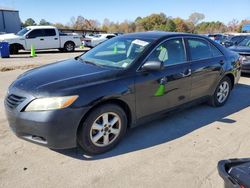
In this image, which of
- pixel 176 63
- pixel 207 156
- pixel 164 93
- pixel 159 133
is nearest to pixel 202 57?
pixel 176 63

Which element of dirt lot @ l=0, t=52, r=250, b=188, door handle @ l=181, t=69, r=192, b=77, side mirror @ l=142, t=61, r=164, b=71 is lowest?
dirt lot @ l=0, t=52, r=250, b=188

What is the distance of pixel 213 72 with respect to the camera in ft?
16.5

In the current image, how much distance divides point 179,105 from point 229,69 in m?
1.71

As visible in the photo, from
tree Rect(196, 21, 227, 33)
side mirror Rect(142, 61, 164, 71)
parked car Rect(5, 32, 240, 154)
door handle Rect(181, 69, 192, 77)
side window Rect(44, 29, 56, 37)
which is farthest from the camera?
tree Rect(196, 21, 227, 33)

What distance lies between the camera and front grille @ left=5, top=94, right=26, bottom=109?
3.19 m

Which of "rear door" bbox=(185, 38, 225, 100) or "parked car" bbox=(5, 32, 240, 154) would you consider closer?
"parked car" bbox=(5, 32, 240, 154)

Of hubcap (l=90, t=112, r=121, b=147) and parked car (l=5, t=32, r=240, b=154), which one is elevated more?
parked car (l=5, t=32, r=240, b=154)

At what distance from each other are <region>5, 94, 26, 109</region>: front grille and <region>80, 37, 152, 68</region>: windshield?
1318 mm

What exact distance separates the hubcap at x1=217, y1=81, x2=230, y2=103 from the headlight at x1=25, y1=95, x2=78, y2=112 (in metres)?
3.52

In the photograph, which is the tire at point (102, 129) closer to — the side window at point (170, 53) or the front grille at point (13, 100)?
the front grille at point (13, 100)

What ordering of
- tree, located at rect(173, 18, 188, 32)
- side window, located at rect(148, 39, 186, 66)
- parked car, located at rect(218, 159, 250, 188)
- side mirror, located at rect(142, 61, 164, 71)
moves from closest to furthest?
parked car, located at rect(218, 159, 250, 188), side mirror, located at rect(142, 61, 164, 71), side window, located at rect(148, 39, 186, 66), tree, located at rect(173, 18, 188, 32)

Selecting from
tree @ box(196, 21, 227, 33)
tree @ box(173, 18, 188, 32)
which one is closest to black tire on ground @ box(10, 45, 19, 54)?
tree @ box(173, 18, 188, 32)

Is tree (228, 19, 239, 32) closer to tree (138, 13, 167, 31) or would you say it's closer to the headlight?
tree (138, 13, 167, 31)

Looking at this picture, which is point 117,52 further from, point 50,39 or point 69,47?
point 69,47
